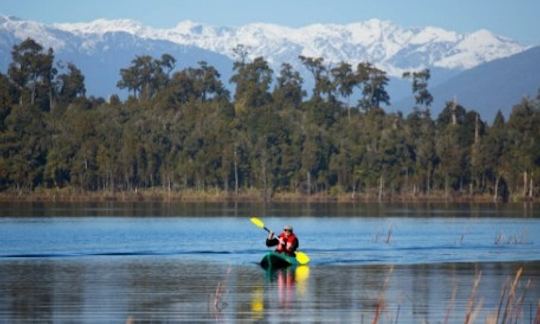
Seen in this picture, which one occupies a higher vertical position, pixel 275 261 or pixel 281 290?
pixel 275 261

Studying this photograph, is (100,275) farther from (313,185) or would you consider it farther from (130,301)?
(313,185)

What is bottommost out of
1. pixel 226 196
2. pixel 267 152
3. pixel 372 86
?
pixel 226 196

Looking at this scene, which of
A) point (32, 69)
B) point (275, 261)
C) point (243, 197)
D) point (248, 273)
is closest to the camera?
point (248, 273)

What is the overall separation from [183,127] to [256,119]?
22.8 ft

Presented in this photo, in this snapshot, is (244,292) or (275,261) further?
(275,261)

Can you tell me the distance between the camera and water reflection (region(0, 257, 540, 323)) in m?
27.6

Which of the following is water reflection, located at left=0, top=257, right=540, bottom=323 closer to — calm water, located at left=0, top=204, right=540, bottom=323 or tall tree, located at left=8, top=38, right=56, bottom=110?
calm water, located at left=0, top=204, right=540, bottom=323

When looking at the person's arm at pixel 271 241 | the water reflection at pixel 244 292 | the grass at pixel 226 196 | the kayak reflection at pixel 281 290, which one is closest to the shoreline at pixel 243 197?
the grass at pixel 226 196

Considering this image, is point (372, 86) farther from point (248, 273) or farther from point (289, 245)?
point (248, 273)

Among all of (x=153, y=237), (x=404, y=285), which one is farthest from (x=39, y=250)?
(x=404, y=285)

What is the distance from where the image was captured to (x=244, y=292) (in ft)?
108

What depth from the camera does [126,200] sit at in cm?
12412

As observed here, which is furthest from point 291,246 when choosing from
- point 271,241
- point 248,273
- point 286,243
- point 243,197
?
point 243,197

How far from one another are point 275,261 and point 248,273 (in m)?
2.22
